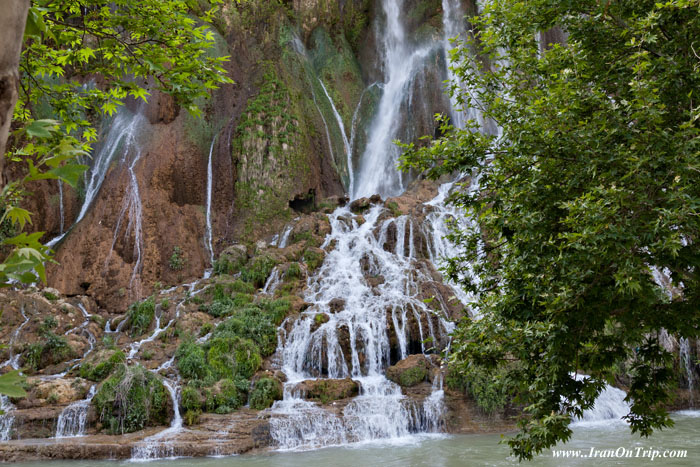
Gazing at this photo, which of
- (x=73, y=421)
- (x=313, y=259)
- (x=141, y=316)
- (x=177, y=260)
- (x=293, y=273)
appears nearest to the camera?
(x=73, y=421)

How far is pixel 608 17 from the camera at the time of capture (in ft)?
18.4

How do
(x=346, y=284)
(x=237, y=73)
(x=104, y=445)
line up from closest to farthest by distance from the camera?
(x=104, y=445), (x=346, y=284), (x=237, y=73)

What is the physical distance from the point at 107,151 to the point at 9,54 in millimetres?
27781

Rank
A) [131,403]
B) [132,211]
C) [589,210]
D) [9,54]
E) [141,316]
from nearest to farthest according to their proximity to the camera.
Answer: [9,54]
[589,210]
[131,403]
[141,316]
[132,211]

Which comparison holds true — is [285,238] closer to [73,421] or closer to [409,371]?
[409,371]

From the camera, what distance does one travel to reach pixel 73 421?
12938mm

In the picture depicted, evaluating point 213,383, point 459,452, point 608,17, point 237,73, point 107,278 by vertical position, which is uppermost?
point 237,73

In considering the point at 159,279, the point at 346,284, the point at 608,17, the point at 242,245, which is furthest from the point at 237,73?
the point at 608,17

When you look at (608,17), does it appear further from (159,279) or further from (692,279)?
(159,279)

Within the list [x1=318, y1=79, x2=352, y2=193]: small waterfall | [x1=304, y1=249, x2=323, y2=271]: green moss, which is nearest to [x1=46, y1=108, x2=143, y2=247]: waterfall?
[x1=304, y1=249, x2=323, y2=271]: green moss

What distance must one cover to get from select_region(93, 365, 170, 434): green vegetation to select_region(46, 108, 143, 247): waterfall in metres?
13.5

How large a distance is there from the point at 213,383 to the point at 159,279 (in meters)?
10.1

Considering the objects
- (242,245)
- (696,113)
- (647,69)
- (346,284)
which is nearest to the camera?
(696,113)

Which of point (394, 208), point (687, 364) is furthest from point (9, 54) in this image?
point (394, 208)
